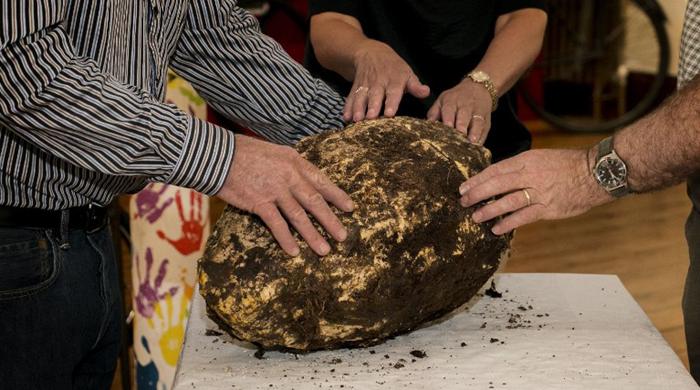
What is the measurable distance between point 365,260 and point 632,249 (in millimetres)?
2990

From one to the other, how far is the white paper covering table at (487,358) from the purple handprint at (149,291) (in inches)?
34.1

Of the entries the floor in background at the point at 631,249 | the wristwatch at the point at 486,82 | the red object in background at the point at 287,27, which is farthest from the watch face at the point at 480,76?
the red object in background at the point at 287,27

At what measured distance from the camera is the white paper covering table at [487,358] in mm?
1549

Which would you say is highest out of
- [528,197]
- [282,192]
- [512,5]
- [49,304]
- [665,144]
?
[512,5]

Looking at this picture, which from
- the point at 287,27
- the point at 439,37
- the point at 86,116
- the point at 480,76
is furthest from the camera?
A: the point at 287,27

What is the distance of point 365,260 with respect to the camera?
1567 millimetres

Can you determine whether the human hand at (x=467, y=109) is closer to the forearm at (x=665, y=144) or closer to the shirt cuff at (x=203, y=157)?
the forearm at (x=665, y=144)

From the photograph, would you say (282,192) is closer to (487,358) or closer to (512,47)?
(487,358)

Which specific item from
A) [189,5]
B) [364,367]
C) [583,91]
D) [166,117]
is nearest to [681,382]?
[364,367]

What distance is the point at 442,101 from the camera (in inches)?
76.7

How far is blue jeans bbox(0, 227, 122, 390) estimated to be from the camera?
157 cm

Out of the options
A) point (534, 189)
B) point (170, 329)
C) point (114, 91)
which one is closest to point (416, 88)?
point (534, 189)

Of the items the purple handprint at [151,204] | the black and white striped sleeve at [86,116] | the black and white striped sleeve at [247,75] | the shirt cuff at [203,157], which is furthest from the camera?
the purple handprint at [151,204]

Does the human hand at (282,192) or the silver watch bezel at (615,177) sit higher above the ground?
the silver watch bezel at (615,177)
